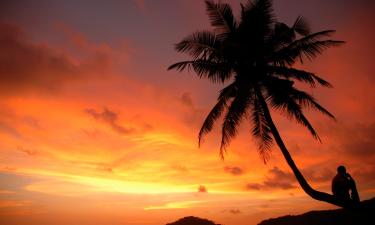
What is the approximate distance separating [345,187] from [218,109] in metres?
6.51

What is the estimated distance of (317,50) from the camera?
46.2 feet

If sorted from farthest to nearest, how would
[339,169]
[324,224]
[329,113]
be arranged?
[324,224] → [329,113] → [339,169]

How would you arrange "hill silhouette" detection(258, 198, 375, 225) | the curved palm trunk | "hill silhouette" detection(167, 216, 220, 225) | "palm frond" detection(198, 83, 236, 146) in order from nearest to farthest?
1. the curved palm trunk
2. "palm frond" detection(198, 83, 236, 146)
3. "hill silhouette" detection(258, 198, 375, 225)
4. "hill silhouette" detection(167, 216, 220, 225)

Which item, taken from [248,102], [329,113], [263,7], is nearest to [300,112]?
[329,113]

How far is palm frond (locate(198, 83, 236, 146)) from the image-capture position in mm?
15008

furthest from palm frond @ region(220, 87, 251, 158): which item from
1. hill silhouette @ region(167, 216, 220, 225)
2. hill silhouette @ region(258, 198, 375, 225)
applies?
hill silhouette @ region(167, 216, 220, 225)

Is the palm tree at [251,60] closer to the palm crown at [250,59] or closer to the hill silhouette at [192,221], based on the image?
the palm crown at [250,59]

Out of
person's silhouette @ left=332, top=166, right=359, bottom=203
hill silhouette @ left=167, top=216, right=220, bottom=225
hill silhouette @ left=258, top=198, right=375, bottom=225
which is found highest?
person's silhouette @ left=332, top=166, right=359, bottom=203

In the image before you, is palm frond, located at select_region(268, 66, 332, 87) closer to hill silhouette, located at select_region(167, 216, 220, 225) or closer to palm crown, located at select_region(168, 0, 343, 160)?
palm crown, located at select_region(168, 0, 343, 160)

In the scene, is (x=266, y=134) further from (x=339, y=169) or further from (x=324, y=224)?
(x=324, y=224)

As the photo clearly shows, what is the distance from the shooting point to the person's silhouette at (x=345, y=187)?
11352mm

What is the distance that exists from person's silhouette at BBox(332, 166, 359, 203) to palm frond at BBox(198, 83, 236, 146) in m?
5.88

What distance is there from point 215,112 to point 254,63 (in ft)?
9.89

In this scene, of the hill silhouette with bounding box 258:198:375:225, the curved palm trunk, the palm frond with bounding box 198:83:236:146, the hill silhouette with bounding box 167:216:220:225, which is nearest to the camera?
the curved palm trunk
